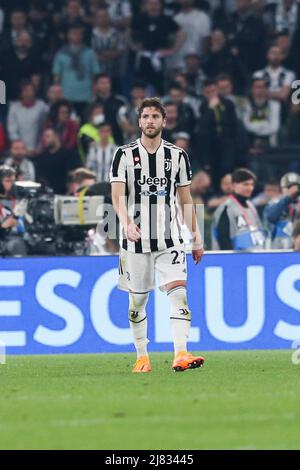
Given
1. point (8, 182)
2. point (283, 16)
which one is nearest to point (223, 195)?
point (283, 16)

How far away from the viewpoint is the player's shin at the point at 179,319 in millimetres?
11375

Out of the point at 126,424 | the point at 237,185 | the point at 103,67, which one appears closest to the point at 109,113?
the point at 103,67

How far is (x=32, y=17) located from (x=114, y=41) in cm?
146

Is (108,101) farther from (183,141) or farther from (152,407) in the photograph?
(152,407)

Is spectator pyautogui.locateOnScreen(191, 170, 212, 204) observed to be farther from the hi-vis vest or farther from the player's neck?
the player's neck

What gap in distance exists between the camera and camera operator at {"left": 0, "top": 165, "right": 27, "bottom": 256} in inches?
620

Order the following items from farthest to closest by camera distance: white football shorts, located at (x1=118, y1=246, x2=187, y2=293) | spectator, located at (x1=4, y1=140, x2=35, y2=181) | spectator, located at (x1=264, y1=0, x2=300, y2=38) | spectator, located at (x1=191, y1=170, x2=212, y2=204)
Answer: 1. spectator, located at (x1=264, y1=0, x2=300, y2=38)
2. spectator, located at (x1=191, y1=170, x2=212, y2=204)
3. spectator, located at (x1=4, y1=140, x2=35, y2=181)
4. white football shorts, located at (x1=118, y1=246, x2=187, y2=293)

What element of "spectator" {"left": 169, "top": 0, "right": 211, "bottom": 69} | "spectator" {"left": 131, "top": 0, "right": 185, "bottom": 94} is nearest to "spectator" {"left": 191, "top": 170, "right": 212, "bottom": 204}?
"spectator" {"left": 131, "top": 0, "right": 185, "bottom": 94}

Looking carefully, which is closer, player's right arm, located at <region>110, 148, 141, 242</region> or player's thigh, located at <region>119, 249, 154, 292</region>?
player's right arm, located at <region>110, 148, 141, 242</region>

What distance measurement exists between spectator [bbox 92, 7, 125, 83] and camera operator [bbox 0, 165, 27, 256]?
6023 millimetres

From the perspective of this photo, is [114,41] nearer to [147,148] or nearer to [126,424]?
[147,148]

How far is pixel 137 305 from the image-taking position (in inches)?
456

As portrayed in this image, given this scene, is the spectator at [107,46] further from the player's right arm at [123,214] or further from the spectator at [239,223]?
the player's right arm at [123,214]

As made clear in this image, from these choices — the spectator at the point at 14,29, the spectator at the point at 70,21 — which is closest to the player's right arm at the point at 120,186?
the spectator at the point at 70,21
